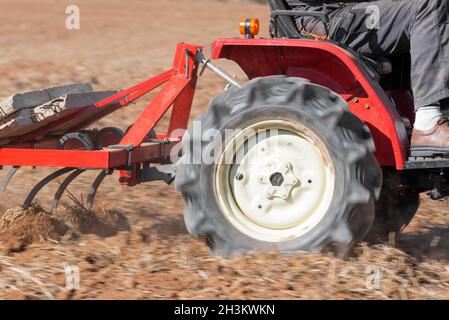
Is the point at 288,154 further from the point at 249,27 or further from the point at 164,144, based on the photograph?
the point at 164,144

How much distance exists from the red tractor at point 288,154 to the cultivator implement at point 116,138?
0.04ft

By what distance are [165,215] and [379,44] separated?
1.70 meters

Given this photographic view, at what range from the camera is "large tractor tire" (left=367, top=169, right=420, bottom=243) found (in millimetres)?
4844

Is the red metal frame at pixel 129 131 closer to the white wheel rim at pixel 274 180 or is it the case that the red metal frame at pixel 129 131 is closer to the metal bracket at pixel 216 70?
the metal bracket at pixel 216 70

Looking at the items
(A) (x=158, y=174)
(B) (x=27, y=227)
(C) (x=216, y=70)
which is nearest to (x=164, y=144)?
(A) (x=158, y=174)

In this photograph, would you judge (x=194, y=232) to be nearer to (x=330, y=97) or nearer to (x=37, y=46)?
(x=330, y=97)

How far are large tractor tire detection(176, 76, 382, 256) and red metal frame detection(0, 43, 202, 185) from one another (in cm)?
42

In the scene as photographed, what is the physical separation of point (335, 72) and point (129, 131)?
1076mm

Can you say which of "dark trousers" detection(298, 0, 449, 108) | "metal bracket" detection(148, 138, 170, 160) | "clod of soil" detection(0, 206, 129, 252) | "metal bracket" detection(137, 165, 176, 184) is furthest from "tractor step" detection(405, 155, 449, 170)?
"clod of soil" detection(0, 206, 129, 252)

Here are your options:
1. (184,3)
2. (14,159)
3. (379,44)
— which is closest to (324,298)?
(379,44)

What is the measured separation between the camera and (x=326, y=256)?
13.5 feet

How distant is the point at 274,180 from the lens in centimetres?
423

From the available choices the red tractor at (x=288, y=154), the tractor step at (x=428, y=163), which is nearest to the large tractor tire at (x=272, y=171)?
the red tractor at (x=288, y=154)

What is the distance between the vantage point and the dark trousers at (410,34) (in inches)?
163
